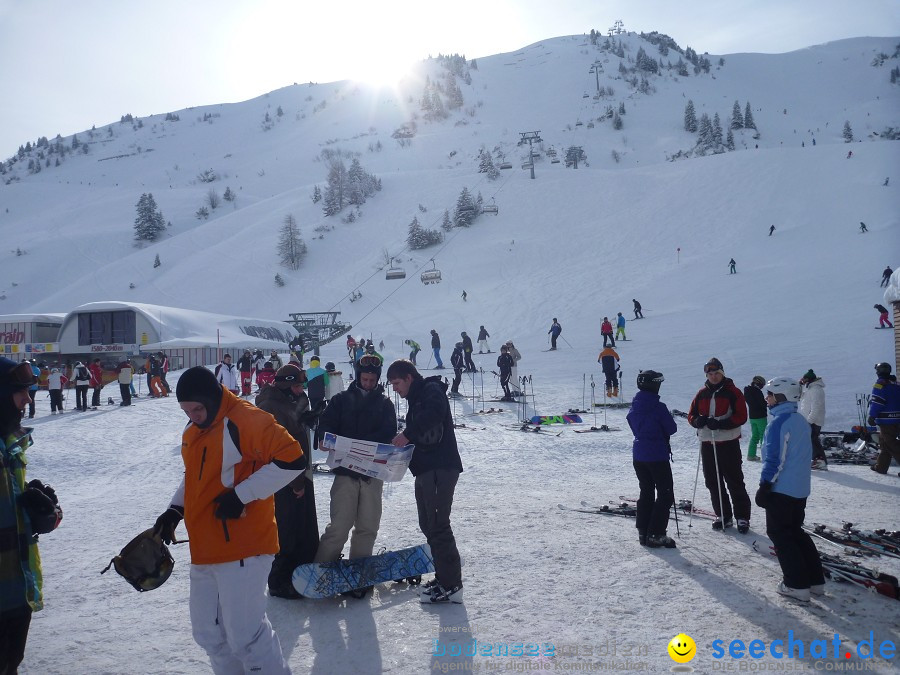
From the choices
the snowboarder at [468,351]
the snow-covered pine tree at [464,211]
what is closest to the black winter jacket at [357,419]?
the snowboarder at [468,351]

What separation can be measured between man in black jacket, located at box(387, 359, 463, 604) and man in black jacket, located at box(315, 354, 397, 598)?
0.32 meters

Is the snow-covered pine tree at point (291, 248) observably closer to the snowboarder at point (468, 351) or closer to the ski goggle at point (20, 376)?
the snowboarder at point (468, 351)

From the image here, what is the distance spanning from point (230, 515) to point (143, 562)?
663mm

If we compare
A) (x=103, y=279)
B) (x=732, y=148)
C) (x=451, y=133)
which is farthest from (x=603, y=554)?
(x=451, y=133)

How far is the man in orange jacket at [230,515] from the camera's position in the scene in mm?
3043

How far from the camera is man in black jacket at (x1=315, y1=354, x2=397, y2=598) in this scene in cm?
482

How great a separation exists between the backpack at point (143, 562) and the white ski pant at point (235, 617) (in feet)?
0.83

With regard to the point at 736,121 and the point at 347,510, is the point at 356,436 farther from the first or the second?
the point at 736,121

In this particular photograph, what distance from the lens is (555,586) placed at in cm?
486

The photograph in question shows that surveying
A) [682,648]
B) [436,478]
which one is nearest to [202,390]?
[436,478]

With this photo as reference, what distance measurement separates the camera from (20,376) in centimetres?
300

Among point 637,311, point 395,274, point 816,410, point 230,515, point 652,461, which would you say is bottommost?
point 816,410

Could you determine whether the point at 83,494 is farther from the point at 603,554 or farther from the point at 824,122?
the point at 824,122

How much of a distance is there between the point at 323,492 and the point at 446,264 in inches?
1535
